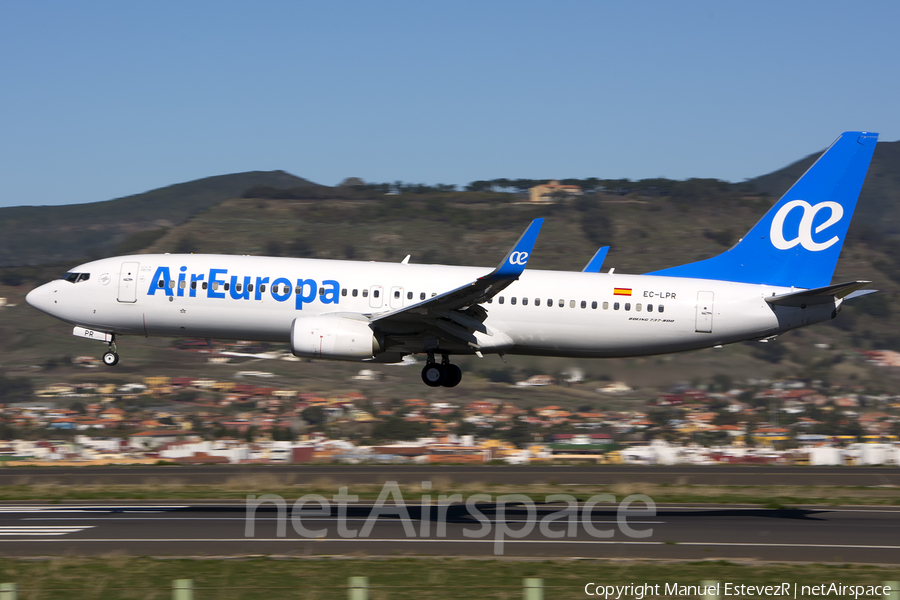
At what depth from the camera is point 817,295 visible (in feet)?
97.1

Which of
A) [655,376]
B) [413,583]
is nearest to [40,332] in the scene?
[655,376]

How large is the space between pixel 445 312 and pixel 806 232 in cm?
1305

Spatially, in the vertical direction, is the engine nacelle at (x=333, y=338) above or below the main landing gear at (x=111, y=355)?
above

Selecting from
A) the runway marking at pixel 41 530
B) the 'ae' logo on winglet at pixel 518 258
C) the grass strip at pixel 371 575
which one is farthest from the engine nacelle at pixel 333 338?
the grass strip at pixel 371 575

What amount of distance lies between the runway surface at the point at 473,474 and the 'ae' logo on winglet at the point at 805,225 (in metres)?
11.0

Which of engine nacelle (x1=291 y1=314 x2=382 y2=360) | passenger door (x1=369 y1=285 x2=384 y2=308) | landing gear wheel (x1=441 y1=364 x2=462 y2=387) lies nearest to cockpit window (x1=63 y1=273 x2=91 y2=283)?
engine nacelle (x1=291 y1=314 x2=382 y2=360)

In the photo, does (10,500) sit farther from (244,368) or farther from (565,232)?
(565,232)

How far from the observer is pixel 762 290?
31562 millimetres

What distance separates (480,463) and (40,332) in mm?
59076

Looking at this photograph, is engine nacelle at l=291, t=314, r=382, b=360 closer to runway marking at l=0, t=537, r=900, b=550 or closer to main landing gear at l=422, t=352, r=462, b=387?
main landing gear at l=422, t=352, r=462, b=387

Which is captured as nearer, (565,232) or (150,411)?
(150,411)

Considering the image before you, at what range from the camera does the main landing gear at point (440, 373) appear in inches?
1215

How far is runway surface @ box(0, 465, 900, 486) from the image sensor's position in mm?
38438

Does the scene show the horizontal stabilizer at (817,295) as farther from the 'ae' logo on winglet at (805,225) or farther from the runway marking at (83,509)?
the runway marking at (83,509)
